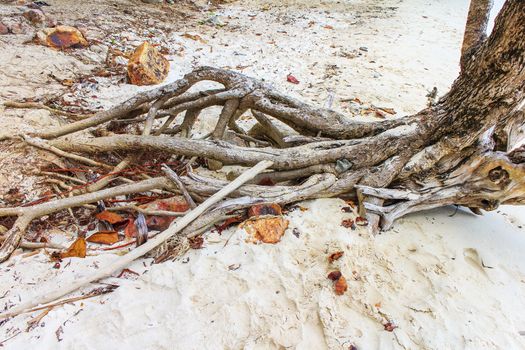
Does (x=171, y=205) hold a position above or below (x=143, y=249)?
below

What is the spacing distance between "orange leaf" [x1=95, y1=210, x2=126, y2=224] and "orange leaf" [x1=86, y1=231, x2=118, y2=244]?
128mm

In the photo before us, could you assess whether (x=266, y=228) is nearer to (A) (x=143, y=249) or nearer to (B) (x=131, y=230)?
(A) (x=143, y=249)

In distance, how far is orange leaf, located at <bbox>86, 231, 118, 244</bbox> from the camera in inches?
97.0

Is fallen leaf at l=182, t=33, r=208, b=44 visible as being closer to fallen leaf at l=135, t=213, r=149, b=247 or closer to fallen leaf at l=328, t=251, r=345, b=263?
fallen leaf at l=135, t=213, r=149, b=247

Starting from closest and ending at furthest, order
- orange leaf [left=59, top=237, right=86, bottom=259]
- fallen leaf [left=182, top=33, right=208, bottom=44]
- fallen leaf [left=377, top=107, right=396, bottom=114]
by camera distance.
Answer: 1. orange leaf [left=59, top=237, right=86, bottom=259]
2. fallen leaf [left=377, top=107, right=396, bottom=114]
3. fallen leaf [left=182, top=33, right=208, bottom=44]

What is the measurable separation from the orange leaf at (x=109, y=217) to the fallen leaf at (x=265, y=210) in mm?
1030

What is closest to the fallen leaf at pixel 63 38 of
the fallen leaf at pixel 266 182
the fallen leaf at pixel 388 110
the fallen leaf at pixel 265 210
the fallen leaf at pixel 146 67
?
the fallen leaf at pixel 146 67

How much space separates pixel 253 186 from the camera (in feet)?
9.03

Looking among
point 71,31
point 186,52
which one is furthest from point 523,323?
point 71,31

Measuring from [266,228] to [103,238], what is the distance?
1210 mm

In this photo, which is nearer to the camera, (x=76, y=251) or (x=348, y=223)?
(x=76, y=251)

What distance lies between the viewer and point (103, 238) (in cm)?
248

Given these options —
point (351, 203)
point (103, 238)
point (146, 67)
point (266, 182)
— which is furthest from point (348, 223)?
point (146, 67)

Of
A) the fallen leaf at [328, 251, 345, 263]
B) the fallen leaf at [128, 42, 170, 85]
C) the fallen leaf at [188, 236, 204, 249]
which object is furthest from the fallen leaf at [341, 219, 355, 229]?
the fallen leaf at [128, 42, 170, 85]
